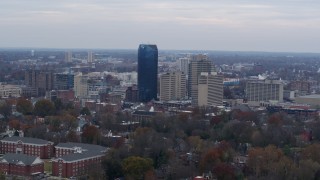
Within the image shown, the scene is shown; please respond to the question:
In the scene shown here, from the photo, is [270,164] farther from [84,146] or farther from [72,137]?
[72,137]

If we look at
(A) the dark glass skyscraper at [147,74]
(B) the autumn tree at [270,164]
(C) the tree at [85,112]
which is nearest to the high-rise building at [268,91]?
(A) the dark glass skyscraper at [147,74]

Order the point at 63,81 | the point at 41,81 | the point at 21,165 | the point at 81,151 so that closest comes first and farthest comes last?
the point at 21,165 < the point at 81,151 < the point at 63,81 < the point at 41,81

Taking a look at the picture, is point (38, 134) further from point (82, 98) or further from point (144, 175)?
point (82, 98)

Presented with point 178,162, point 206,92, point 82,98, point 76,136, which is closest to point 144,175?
point 178,162

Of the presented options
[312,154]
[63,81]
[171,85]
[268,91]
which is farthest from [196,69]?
[312,154]

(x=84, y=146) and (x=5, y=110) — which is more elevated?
(x=5, y=110)

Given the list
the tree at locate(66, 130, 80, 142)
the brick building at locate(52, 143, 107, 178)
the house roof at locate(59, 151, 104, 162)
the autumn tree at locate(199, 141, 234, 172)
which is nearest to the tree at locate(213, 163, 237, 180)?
the autumn tree at locate(199, 141, 234, 172)

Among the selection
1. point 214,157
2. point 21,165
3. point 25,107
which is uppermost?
point 25,107

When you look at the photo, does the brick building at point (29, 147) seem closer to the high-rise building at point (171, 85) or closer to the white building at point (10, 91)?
the high-rise building at point (171, 85)
